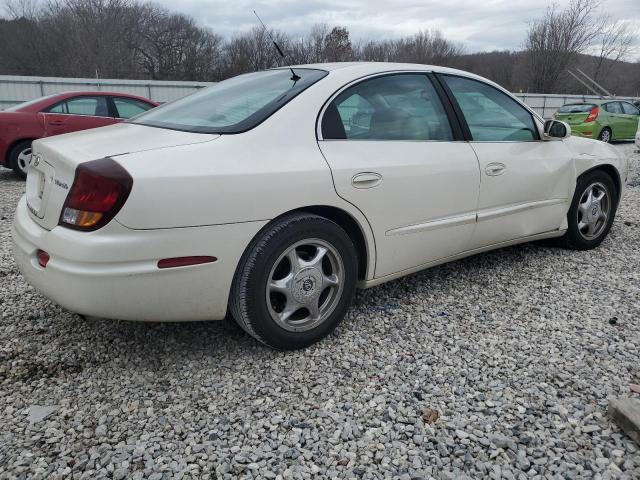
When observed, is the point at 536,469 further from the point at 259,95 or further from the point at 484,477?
the point at 259,95

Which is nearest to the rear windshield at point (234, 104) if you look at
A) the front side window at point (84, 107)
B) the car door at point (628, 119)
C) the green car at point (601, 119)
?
the front side window at point (84, 107)

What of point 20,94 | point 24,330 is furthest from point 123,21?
point 24,330

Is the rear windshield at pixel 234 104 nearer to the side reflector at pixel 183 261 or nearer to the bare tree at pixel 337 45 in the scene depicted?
the side reflector at pixel 183 261

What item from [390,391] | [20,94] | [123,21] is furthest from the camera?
[123,21]

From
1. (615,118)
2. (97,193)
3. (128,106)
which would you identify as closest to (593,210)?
(97,193)

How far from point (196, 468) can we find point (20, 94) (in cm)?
1734

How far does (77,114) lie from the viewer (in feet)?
25.8

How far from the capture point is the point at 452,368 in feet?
8.13

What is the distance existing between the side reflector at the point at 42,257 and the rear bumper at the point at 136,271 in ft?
0.07

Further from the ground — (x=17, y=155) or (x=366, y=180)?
(x=366, y=180)

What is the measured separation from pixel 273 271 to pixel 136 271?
0.63 m

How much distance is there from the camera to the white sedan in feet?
6.70

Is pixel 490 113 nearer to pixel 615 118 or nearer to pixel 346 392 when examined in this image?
pixel 346 392

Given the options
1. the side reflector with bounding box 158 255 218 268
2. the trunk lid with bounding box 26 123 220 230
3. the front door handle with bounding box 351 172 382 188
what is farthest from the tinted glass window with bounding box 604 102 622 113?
the side reflector with bounding box 158 255 218 268
